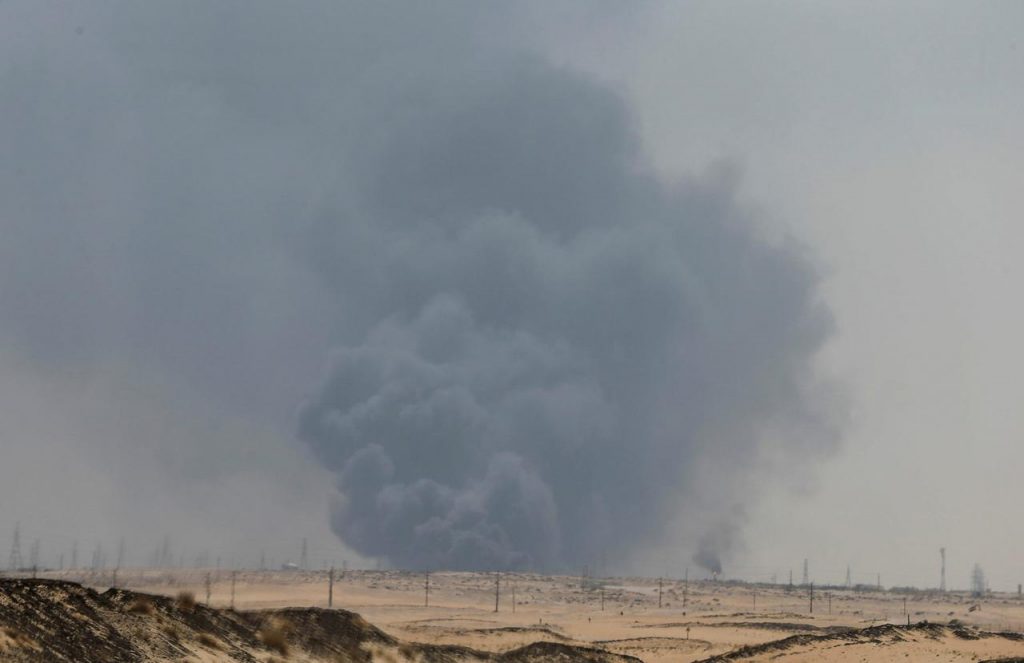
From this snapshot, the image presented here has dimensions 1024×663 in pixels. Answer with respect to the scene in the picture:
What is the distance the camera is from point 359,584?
152m

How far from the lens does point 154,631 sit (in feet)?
95.9

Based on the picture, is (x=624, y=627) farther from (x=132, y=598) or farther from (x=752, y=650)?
(x=132, y=598)

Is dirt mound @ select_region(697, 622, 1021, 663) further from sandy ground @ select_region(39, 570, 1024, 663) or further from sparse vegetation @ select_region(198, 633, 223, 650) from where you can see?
sparse vegetation @ select_region(198, 633, 223, 650)

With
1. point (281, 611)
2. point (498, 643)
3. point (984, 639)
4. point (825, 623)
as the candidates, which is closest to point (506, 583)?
point (825, 623)

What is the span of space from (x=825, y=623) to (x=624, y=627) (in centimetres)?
2198

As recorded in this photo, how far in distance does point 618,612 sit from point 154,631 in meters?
99.7

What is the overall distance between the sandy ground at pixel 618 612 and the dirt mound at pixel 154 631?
20855mm

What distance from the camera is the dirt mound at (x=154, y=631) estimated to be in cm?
2469

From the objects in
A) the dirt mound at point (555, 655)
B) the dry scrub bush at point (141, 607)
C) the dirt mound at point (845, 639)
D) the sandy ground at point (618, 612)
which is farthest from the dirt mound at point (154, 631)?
the sandy ground at point (618, 612)

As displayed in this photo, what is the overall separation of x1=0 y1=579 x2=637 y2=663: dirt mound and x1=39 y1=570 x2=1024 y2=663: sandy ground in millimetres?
20855

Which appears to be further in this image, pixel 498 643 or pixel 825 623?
pixel 825 623

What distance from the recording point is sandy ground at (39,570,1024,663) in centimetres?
5936

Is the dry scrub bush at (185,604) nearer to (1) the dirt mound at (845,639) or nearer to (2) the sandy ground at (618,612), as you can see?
(1) the dirt mound at (845,639)

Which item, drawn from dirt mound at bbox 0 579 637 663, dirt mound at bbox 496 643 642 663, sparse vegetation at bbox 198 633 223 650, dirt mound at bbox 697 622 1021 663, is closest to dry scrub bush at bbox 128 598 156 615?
dirt mound at bbox 0 579 637 663
